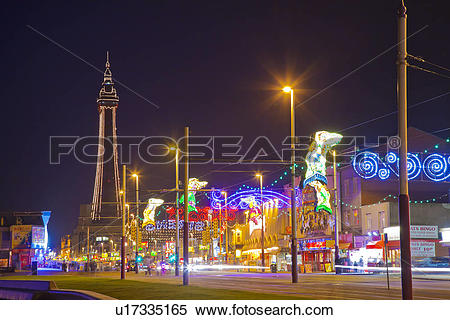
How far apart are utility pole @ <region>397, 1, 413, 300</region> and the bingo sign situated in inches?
1821

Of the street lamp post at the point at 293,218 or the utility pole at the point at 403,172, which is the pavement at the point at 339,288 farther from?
the utility pole at the point at 403,172

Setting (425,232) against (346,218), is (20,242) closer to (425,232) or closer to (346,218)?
(346,218)

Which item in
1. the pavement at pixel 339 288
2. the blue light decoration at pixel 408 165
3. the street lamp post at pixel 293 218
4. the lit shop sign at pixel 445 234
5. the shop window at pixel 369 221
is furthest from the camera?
the shop window at pixel 369 221

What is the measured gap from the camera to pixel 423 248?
63.3 m

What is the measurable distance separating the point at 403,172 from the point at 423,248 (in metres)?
47.0

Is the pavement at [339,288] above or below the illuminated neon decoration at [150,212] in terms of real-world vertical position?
below

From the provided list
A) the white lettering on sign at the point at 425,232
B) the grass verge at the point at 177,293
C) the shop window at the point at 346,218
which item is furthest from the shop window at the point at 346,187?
the grass verge at the point at 177,293

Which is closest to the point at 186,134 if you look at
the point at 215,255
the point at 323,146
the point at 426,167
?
the point at 323,146

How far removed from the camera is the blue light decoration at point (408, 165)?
6850cm

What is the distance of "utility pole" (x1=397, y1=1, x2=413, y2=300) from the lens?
18578 mm

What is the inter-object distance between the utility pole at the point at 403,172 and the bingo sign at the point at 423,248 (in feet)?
152

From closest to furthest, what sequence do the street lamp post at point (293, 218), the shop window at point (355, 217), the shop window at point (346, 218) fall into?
1. the street lamp post at point (293, 218)
2. the shop window at point (355, 217)
3. the shop window at point (346, 218)
